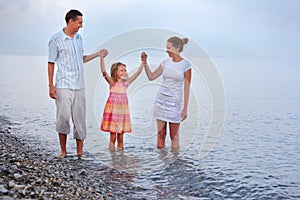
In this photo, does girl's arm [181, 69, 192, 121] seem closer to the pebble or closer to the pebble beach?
the pebble beach

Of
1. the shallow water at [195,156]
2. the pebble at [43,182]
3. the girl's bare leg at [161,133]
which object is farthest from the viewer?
the girl's bare leg at [161,133]

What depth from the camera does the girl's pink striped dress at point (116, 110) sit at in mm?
7672

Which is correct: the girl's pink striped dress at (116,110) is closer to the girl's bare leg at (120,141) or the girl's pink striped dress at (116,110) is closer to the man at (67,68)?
the girl's bare leg at (120,141)

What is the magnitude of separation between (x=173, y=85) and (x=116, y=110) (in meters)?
1.08

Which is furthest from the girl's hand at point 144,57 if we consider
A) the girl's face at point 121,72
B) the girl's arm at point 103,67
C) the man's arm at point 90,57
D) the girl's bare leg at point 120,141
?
the girl's bare leg at point 120,141

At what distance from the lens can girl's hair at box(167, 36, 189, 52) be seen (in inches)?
292

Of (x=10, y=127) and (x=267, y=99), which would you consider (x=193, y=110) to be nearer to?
(x=10, y=127)

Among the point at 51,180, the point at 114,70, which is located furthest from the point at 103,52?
the point at 51,180

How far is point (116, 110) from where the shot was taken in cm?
770

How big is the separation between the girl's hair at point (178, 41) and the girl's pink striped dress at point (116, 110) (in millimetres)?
1118

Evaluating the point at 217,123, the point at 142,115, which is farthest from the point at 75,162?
the point at 217,123

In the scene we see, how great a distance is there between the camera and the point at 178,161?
25.3 ft

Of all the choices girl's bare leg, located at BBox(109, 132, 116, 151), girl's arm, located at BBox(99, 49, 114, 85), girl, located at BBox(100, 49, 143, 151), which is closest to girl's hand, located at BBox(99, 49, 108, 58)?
girl's arm, located at BBox(99, 49, 114, 85)

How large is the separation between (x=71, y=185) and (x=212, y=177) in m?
2.54
